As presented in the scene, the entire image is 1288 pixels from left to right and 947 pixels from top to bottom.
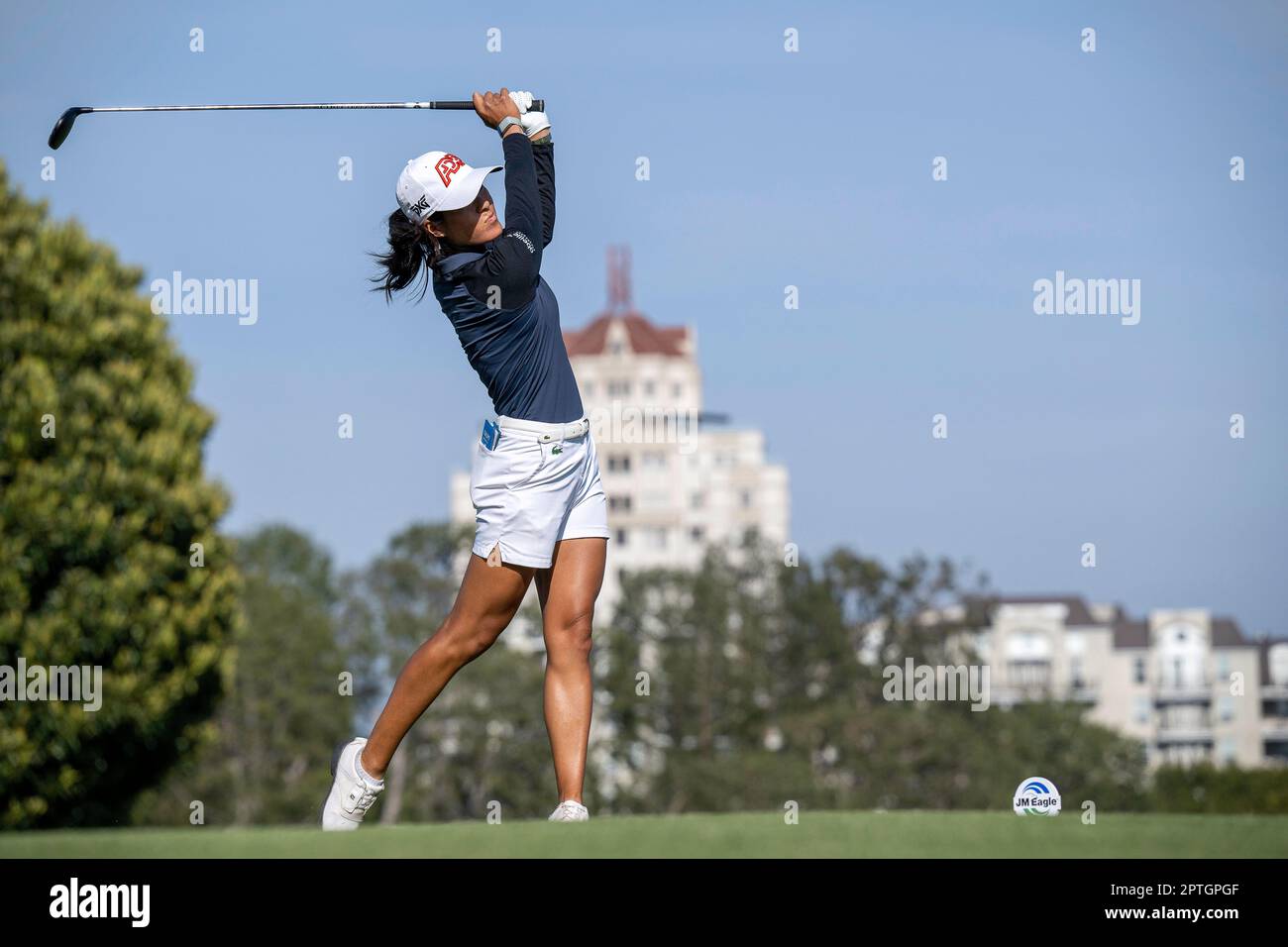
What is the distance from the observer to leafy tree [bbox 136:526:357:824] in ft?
254

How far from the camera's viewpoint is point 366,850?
21.6 feet

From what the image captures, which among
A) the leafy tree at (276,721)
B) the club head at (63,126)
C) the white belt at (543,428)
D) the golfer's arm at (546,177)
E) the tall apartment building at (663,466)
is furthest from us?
the tall apartment building at (663,466)

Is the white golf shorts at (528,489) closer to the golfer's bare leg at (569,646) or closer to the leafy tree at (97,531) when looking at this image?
the golfer's bare leg at (569,646)

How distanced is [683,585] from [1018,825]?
82695mm

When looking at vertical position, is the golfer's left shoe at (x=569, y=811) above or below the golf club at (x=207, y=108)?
below

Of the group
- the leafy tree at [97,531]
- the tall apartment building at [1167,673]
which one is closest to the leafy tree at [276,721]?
the leafy tree at [97,531]

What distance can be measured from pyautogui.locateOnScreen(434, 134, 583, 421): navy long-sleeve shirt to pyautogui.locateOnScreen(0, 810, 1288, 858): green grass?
206 centimetres

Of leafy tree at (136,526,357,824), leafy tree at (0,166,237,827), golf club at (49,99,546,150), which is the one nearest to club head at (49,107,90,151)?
Answer: golf club at (49,99,546,150)

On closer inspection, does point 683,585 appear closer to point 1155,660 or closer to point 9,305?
point 9,305

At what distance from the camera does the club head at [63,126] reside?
11742mm

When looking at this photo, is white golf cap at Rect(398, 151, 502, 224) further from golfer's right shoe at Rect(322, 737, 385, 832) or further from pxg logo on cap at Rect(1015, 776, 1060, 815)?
pxg logo on cap at Rect(1015, 776, 1060, 815)

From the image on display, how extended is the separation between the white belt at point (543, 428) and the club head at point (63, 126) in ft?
15.9

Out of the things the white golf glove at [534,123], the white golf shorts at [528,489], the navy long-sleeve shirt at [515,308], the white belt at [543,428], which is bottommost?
the white golf shorts at [528,489]
